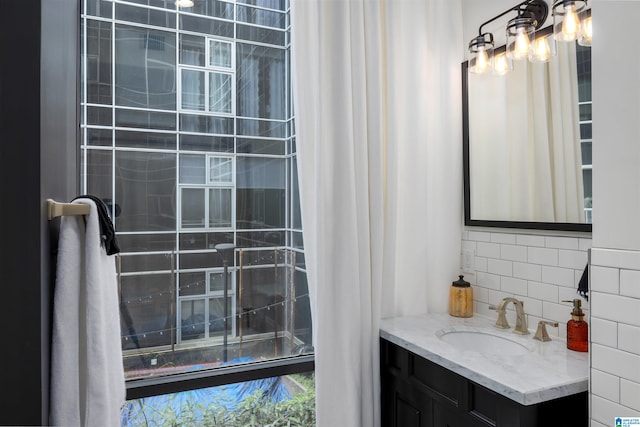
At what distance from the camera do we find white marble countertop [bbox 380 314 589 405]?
3.87 feet

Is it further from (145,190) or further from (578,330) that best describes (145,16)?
(578,330)

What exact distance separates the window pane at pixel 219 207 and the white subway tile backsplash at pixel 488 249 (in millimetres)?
1152

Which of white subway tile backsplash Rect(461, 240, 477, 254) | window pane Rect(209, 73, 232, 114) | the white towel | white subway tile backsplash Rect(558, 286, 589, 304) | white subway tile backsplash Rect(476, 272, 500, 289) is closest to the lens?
the white towel

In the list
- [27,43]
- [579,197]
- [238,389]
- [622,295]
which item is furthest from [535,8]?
[238,389]

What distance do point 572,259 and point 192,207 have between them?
149cm

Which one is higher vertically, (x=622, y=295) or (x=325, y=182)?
(x=325, y=182)

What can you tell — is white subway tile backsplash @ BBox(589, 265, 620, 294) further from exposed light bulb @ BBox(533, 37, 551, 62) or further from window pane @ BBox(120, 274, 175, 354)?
window pane @ BBox(120, 274, 175, 354)

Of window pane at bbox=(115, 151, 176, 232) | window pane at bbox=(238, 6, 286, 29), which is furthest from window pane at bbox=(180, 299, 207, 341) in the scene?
window pane at bbox=(238, 6, 286, 29)

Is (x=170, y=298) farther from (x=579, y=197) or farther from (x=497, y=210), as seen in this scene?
(x=579, y=197)

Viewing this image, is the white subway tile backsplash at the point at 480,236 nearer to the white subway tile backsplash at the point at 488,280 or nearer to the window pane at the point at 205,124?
the white subway tile backsplash at the point at 488,280

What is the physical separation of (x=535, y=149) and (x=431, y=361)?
945 mm

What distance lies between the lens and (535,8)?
1.64m

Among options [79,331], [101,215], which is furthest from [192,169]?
[79,331]

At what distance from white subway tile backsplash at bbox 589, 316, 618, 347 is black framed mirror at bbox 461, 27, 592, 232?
464 millimetres
